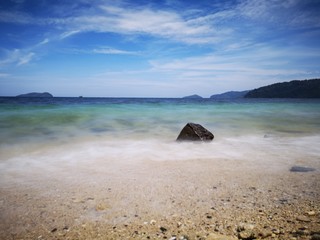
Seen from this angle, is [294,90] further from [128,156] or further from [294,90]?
[128,156]

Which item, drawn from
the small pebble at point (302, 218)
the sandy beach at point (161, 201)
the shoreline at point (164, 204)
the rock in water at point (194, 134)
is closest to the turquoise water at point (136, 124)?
the rock in water at point (194, 134)

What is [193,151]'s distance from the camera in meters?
5.52

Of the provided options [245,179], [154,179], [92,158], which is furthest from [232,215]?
[92,158]

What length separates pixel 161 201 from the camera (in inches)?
112

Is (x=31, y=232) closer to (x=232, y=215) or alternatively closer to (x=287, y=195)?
(x=232, y=215)

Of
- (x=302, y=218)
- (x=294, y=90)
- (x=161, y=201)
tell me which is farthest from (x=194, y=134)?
(x=294, y=90)

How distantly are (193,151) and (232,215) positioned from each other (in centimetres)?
311

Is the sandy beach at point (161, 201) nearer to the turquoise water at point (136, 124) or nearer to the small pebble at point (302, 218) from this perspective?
the small pebble at point (302, 218)

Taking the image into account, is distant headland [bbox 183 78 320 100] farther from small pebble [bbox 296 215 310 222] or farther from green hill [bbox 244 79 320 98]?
small pebble [bbox 296 215 310 222]

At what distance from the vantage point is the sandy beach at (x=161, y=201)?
7.19 feet

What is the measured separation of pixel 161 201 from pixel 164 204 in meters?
0.09

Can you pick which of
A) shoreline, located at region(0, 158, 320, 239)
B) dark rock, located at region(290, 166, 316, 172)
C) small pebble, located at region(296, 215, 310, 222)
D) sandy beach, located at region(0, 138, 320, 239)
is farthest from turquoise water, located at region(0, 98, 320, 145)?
small pebble, located at region(296, 215, 310, 222)

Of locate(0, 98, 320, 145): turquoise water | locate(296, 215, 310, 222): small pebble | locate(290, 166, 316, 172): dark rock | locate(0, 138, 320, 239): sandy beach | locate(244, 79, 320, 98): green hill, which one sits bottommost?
locate(0, 138, 320, 239): sandy beach

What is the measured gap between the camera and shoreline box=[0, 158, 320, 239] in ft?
7.18
